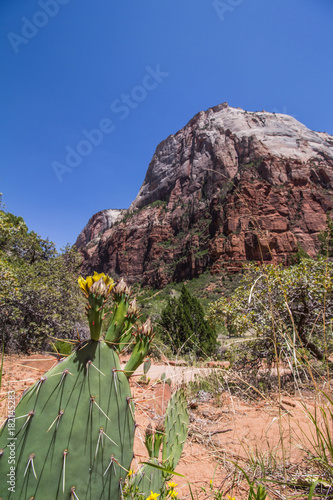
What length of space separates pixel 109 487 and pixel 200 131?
84.7m

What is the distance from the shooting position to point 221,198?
51594 mm

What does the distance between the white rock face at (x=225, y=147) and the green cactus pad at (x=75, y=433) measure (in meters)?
57.1

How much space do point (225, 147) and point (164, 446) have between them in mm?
74873

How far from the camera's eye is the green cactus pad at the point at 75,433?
101 centimetres

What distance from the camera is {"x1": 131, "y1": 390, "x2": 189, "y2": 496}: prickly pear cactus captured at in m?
1.31

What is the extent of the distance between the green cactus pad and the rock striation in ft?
107

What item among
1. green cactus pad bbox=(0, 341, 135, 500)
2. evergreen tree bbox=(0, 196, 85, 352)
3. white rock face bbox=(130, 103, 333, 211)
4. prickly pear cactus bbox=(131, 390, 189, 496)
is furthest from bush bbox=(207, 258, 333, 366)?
white rock face bbox=(130, 103, 333, 211)

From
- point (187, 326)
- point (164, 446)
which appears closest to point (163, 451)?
point (164, 446)

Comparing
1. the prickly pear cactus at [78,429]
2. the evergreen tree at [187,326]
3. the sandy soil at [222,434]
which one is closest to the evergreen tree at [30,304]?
the sandy soil at [222,434]

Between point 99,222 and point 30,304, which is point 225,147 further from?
point 99,222

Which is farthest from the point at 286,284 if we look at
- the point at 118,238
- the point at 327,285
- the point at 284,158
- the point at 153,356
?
A: the point at 118,238

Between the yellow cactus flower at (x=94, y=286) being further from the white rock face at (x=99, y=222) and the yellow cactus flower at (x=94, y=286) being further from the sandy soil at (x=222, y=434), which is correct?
the white rock face at (x=99, y=222)

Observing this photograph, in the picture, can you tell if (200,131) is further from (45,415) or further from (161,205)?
(45,415)

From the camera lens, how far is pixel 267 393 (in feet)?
12.1
